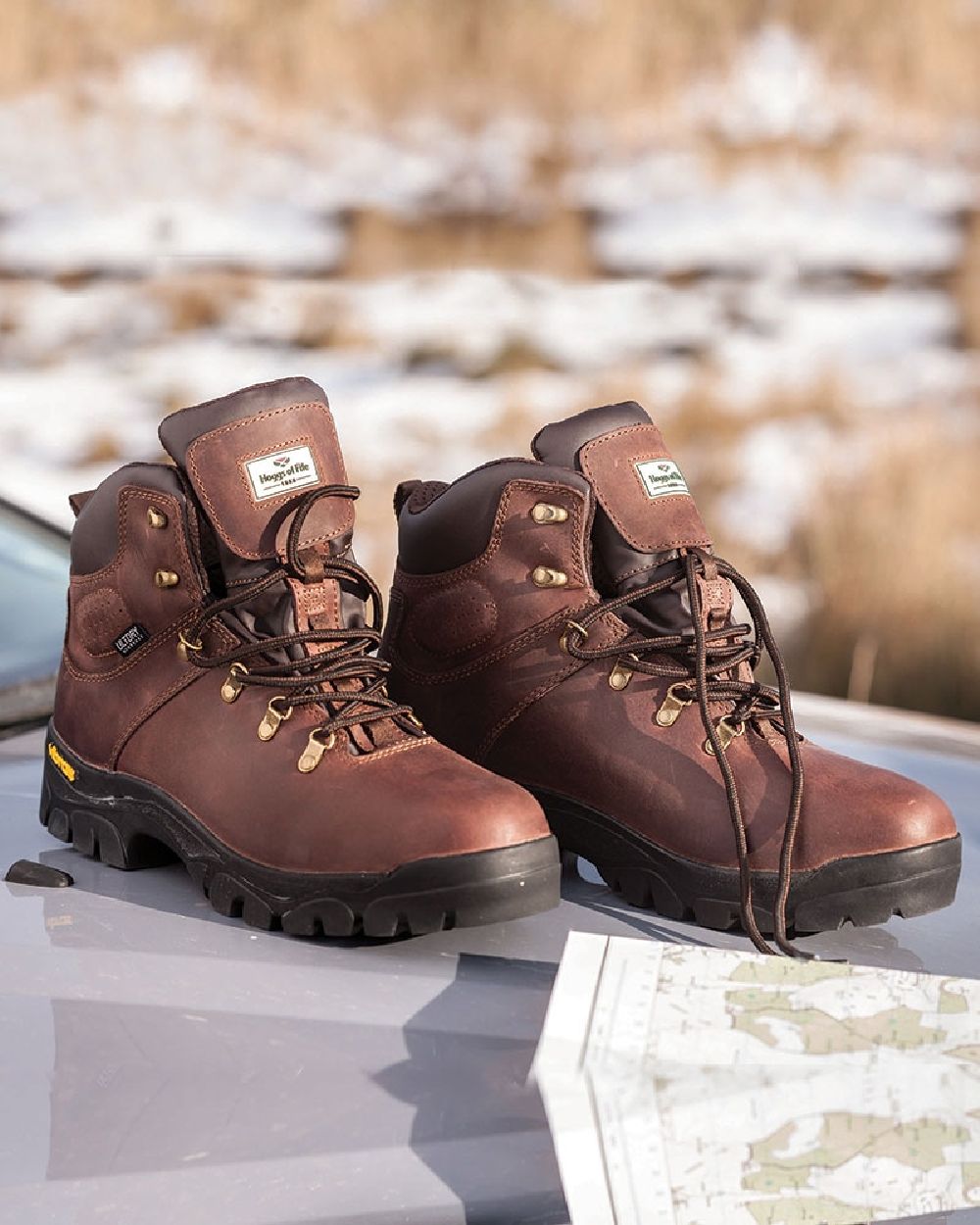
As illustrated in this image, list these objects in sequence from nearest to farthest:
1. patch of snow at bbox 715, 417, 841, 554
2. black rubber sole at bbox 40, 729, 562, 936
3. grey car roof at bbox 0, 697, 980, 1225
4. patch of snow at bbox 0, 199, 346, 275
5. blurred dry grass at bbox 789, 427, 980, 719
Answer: grey car roof at bbox 0, 697, 980, 1225
black rubber sole at bbox 40, 729, 562, 936
blurred dry grass at bbox 789, 427, 980, 719
patch of snow at bbox 715, 417, 841, 554
patch of snow at bbox 0, 199, 346, 275

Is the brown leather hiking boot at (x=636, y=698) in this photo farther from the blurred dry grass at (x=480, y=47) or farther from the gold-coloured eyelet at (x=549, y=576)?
the blurred dry grass at (x=480, y=47)

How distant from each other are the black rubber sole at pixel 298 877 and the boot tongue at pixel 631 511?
0.71 ft

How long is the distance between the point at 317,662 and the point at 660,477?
0.87 feet

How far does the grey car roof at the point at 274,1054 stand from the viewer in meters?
0.67

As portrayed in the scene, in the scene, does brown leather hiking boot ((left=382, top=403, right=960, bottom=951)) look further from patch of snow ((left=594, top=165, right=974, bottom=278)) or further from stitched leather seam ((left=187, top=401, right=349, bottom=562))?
patch of snow ((left=594, top=165, right=974, bottom=278))

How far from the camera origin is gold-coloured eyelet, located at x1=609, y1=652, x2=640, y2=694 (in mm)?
1013

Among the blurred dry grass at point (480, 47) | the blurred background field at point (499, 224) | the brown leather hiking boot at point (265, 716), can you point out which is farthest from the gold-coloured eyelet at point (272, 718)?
the blurred dry grass at point (480, 47)

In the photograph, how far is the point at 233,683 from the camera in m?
0.98

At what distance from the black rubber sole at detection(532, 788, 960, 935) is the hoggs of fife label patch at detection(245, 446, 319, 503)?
0.29 m

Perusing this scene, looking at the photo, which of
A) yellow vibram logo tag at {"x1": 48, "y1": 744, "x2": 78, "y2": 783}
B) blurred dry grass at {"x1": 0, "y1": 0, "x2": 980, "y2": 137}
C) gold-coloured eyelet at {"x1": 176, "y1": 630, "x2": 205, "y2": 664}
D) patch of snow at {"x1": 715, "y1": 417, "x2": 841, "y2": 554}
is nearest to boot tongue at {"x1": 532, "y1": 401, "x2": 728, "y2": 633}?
gold-coloured eyelet at {"x1": 176, "y1": 630, "x2": 205, "y2": 664}

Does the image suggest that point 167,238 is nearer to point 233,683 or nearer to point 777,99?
point 777,99

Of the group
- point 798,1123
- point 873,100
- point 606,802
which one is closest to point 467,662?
point 606,802

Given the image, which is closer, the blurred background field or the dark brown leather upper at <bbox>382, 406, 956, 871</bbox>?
the dark brown leather upper at <bbox>382, 406, 956, 871</bbox>

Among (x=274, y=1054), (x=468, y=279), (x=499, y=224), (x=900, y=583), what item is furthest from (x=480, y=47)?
(x=274, y=1054)
